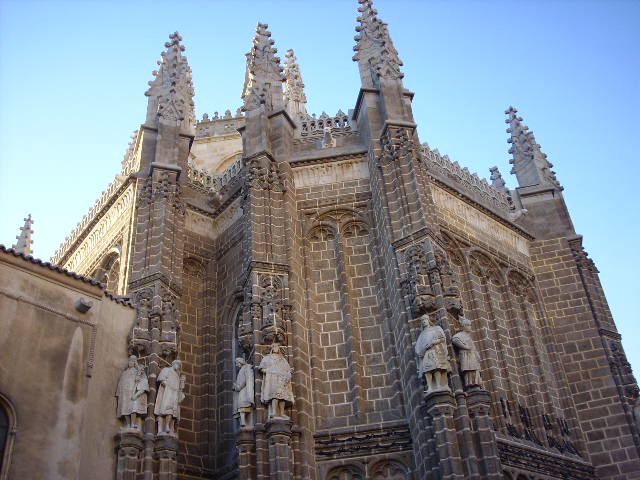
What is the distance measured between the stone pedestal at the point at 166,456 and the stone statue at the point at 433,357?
5359 millimetres

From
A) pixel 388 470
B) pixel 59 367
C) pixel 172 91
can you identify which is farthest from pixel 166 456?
pixel 172 91

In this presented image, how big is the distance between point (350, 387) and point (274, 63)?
32.9ft

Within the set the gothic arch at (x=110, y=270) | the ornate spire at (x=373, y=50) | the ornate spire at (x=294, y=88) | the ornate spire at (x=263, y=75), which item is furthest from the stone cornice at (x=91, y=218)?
the ornate spire at (x=294, y=88)

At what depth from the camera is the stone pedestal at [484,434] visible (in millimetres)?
14297

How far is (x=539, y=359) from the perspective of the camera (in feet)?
67.8

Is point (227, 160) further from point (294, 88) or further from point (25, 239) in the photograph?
point (25, 239)

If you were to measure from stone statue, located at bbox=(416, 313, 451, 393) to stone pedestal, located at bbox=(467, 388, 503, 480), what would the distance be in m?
0.63

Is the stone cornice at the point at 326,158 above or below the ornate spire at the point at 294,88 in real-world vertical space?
below

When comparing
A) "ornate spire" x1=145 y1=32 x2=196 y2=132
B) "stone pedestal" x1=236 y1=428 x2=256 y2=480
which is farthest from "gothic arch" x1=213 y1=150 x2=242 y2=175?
"stone pedestal" x1=236 y1=428 x2=256 y2=480

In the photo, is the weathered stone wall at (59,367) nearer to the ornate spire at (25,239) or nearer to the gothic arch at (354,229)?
the gothic arch at (354,229)

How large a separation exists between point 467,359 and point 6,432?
910 centimetres

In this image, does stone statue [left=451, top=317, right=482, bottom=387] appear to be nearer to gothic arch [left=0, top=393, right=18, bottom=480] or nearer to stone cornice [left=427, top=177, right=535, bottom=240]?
stone cornice [left=427, top=177, right=535, bottom=240]

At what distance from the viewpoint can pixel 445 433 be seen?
1462 cm

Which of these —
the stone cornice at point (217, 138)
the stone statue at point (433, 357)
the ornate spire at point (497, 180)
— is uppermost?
the stone cornice at point (217, 138)
